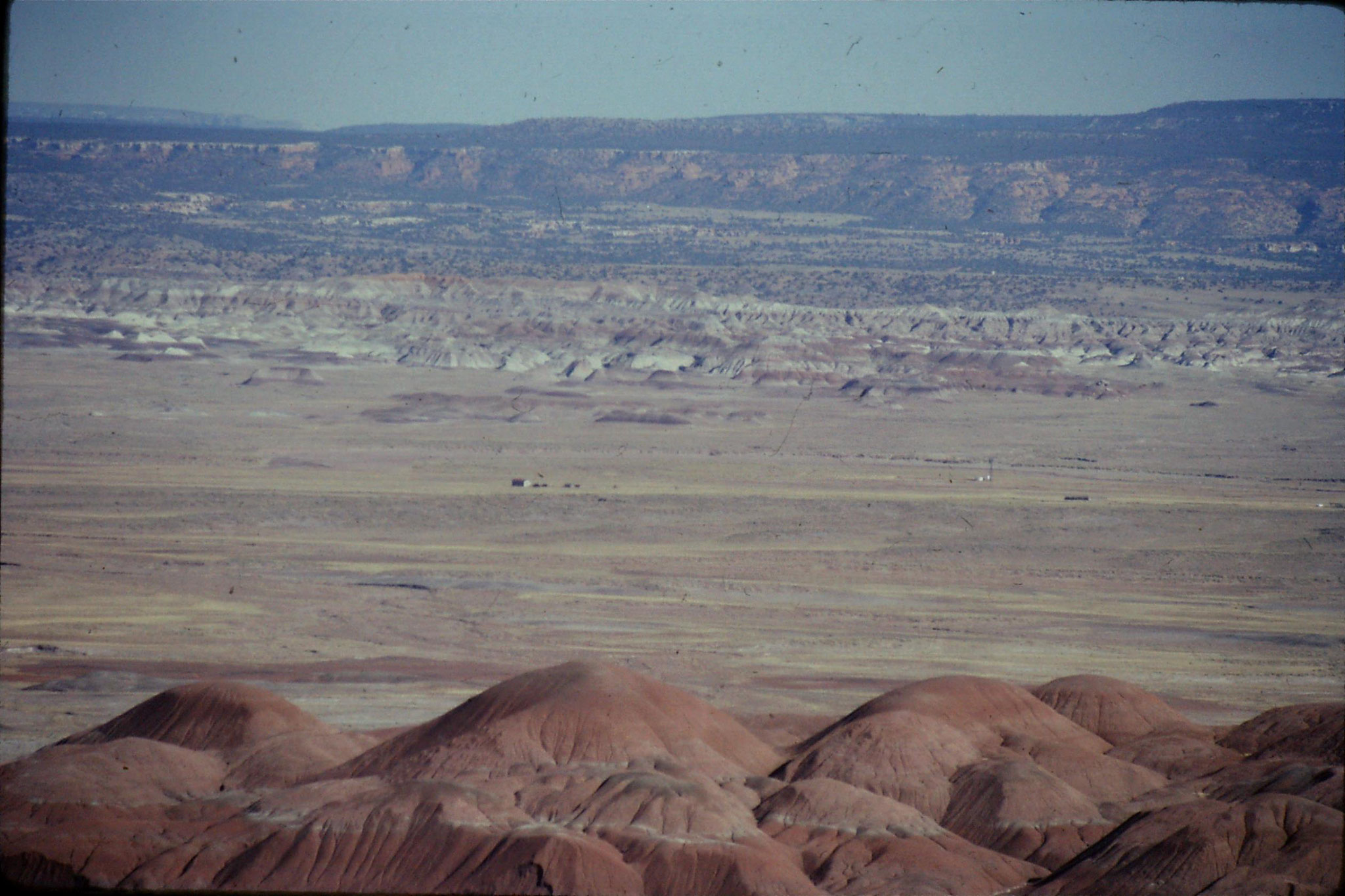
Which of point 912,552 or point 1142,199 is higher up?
point 1142,199

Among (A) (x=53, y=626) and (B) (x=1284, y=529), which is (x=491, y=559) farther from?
(B) (x=1284, y=529)

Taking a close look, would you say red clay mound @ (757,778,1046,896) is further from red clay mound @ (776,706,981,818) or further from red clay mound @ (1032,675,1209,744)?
red clay mound @ (1032,675,1209,744)

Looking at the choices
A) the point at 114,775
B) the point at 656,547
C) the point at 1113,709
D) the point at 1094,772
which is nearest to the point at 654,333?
the point at 656,547

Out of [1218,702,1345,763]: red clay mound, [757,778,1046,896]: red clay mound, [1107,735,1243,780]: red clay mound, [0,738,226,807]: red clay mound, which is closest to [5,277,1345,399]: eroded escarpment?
[1107,735,1243,780]: red clay mound

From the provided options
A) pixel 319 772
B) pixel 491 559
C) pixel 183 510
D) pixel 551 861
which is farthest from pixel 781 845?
pixel 183 510

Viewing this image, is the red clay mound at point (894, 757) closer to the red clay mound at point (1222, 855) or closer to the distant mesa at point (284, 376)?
the red clay mound at point (1222, 855)
